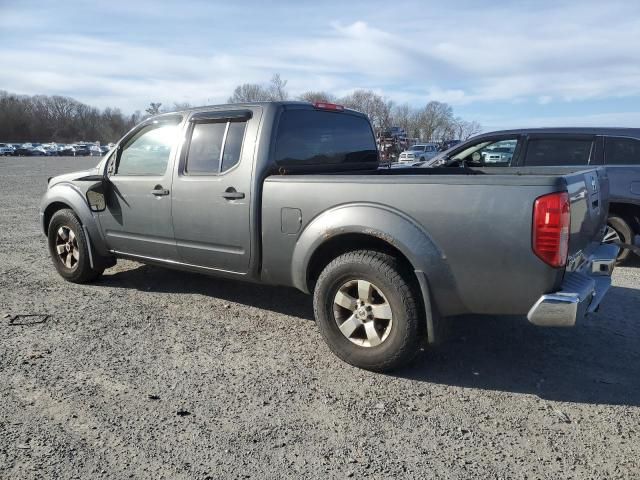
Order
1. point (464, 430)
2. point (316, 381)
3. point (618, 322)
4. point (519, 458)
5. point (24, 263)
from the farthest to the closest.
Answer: point (24, 263) → point (618, 322) → point (316, 381) → point (464, 430) → point (519, 458)

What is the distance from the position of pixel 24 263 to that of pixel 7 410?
163 inches

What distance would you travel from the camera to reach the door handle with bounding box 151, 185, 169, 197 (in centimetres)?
475

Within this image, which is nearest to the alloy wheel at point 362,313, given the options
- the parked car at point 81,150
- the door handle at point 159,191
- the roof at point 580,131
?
the door handle at point 159,191

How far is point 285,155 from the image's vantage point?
433 centimetres

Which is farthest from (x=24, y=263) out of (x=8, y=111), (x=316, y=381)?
(x=8, y=111)

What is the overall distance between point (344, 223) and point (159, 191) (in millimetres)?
2056

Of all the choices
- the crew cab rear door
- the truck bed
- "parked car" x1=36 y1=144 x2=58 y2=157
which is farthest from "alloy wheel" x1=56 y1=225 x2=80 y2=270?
"parked car" x1=36 y1=144 x2=58 y2=157

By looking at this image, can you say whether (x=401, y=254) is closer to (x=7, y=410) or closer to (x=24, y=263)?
(x=7, y=410)

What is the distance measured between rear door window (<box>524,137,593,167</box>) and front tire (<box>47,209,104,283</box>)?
18.3 feet

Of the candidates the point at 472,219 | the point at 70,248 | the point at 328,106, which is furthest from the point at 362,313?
the point at 70,248

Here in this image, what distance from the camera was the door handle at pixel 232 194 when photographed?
420 centimetres

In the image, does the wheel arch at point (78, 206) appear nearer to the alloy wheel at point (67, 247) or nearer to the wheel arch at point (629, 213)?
the alloy wheel at point (67, 247)

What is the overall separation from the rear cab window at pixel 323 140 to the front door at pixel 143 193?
115 cm

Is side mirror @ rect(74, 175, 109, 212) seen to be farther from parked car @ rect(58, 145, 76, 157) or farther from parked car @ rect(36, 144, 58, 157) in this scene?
parked car @ rect(58, 145, 76, 157)
